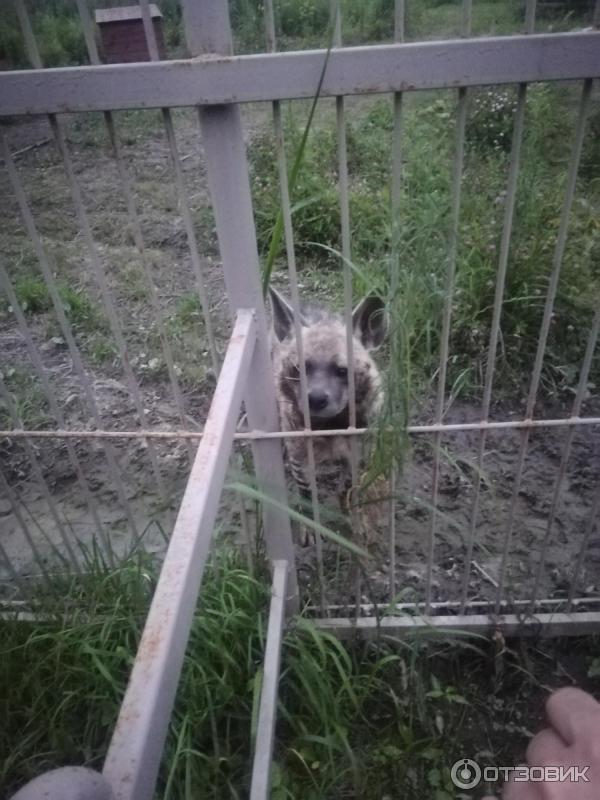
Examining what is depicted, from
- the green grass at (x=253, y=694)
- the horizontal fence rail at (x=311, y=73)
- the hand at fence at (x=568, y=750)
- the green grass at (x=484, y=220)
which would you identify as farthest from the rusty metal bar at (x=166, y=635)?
the green grass at (x=484, y=220)

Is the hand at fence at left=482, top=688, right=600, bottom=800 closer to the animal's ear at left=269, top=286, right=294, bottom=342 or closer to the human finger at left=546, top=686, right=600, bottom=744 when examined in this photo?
the human finger at left=546, top=686, right=600, bottom=744

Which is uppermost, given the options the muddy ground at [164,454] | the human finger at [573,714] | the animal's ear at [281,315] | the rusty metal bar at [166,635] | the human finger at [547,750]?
the rusty metal bar at [166,635]

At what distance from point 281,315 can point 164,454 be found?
1.27m

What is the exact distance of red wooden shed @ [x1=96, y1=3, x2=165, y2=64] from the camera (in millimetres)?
1683

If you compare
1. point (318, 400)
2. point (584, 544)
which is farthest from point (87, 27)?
point (584, 544)

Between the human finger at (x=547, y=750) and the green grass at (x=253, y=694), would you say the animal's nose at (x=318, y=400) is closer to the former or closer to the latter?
the green grass at (x=253, y=694)

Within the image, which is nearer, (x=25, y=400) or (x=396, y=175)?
(x=396, y=175)

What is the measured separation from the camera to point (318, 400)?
261cm

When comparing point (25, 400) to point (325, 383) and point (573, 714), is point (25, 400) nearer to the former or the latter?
point (325, 383)

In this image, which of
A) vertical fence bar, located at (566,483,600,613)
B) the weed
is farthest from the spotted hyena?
the weed

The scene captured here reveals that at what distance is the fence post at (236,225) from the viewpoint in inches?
50.4

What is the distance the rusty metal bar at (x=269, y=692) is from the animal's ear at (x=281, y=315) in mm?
936

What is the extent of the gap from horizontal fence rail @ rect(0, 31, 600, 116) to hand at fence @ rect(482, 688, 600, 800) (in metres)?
1.35

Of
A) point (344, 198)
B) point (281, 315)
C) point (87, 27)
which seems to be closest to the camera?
point (87, 27)
